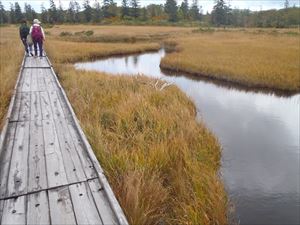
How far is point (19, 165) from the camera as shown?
4164mm

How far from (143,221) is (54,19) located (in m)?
83.2

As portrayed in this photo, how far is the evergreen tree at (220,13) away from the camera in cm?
7494

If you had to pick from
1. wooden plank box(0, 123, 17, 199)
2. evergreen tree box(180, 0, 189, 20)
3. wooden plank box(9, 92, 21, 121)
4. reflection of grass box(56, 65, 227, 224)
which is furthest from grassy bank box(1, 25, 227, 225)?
evergreen tree box(180, 0, 189, 20)

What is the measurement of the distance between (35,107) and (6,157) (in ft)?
8.91

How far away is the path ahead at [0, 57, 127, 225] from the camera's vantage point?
316 cm

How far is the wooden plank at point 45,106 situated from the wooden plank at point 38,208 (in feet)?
Answer: 9.82

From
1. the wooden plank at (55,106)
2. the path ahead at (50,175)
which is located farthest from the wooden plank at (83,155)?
the wooden plank at (55,106)

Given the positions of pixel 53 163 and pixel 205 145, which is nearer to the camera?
pixel 53 163

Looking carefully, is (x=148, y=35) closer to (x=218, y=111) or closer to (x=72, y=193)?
(x=218, y=111)

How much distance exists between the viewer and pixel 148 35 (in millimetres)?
43438

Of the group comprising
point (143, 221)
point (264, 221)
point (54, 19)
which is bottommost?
point (264, 221)

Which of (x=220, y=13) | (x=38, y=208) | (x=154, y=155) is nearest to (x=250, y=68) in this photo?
(x=154, y=155)

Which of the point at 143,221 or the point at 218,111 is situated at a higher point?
the point at 143,221

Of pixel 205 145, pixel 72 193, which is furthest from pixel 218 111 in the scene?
pixel 72 193
